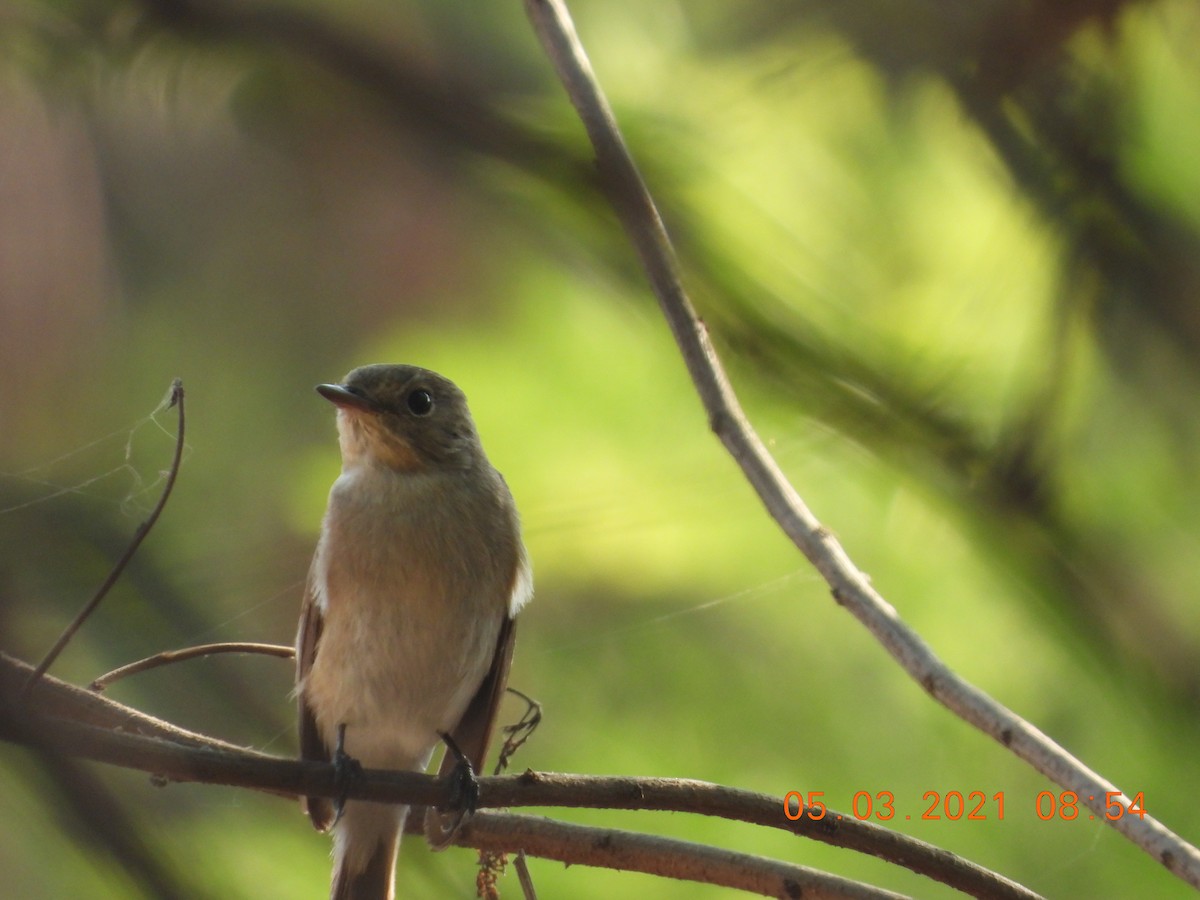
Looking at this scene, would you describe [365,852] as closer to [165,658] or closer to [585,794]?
[165,658]

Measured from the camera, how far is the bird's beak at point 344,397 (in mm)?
2002

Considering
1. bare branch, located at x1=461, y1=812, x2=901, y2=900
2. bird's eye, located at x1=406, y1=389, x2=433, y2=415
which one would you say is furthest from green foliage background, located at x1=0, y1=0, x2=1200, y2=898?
bare branch, located at x1=461, y1=812, x2=901, y2=900

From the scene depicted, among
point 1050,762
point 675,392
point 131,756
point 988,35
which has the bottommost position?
point 675,392

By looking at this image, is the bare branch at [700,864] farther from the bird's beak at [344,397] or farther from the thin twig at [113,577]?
the bird's beak at [344,397]

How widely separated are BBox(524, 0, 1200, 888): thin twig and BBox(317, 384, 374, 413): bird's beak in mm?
663

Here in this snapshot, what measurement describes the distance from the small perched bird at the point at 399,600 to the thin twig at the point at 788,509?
28.7 inches

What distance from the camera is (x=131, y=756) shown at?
109 cm

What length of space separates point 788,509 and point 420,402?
1062 mm

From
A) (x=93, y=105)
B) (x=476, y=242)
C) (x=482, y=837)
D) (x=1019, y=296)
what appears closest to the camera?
(x=482, y=837)

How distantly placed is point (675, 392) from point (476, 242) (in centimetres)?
61

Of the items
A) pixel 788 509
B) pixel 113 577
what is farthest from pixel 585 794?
pixel 113 577

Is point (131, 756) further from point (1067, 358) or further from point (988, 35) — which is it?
point (988, 35)

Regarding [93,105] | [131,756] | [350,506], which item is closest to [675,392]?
[350,506]


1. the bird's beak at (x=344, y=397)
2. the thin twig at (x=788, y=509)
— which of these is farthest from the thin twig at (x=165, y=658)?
the thin twig at (x=788, y=509)
